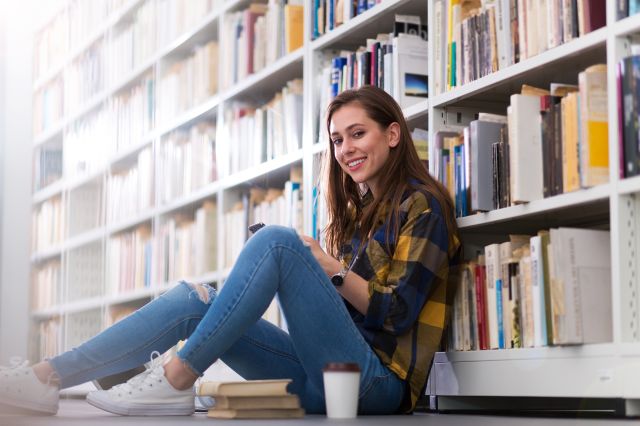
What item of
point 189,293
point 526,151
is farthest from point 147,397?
point 526,151

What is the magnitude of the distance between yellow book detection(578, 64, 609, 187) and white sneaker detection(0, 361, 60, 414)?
1183 millimetres

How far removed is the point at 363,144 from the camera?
2283mm

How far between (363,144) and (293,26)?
1086 millimetres

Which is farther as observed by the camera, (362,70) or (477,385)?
(362,70)

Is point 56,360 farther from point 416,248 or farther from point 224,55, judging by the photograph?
point 224,55

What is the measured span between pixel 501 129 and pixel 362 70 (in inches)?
27.3

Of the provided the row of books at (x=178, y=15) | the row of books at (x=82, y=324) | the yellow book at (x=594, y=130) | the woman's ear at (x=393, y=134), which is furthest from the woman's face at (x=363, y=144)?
the row of books at (x=82, y=324)

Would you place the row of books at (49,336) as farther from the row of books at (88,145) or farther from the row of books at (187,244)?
the row of books at (88,145)

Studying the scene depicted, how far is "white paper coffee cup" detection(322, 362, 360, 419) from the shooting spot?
6.00ft

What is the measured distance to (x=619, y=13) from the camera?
1853mm

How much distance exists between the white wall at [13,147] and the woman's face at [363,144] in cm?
85

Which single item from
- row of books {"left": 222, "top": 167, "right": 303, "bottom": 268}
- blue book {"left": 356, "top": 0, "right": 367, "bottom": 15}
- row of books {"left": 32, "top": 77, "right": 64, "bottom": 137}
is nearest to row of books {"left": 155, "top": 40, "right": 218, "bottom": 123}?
row of books {"left": 222, "top": 167, "right": 303, "bottom": 268}

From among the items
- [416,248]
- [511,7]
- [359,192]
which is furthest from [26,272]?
[511,7]

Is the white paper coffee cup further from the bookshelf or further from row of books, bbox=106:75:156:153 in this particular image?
row of books, bbox=106:75:156:153
